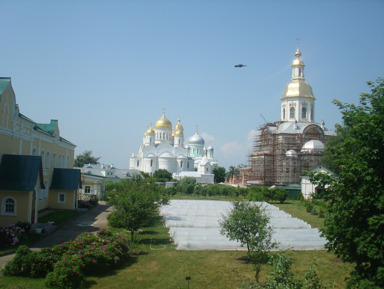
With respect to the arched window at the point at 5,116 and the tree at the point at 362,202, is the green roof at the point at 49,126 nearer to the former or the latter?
the arched window at the point at 5,116

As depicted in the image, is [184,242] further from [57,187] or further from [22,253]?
[57,187]

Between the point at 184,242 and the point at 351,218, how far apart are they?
9548 millimetres

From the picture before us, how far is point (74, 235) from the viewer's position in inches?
718

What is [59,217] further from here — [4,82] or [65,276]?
[65,276]

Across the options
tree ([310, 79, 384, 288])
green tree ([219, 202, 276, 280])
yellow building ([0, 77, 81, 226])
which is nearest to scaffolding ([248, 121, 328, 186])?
yellow building ([0, 77, 81, 226])

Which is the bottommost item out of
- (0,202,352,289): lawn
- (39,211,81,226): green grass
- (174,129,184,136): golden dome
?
(0,202,352,289): lawn

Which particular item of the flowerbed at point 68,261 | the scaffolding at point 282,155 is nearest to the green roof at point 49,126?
the flowerbed at point 68,261

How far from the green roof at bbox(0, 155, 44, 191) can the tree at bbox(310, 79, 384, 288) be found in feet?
48.5

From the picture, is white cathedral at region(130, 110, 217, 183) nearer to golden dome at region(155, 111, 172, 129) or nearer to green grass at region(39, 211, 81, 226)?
golden dome at region(155, 111, 172, 129)

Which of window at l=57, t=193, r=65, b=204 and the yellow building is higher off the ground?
the yellow building

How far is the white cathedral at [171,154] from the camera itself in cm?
7400

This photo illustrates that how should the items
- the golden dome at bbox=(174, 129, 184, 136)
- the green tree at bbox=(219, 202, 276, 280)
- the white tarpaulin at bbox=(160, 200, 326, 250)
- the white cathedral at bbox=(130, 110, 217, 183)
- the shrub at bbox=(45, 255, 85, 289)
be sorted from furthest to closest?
the golden dome at bbox=(174, 129, 184, 136) → the white cathedral at bbox=(130, 110, 217, 183) → the white tarpaulin at bbox=(160, 200, 326, 250) → the green tree at bbox=(219, 202, 276, 280) → the shrub at bbox=(45, 255, 85, 289)

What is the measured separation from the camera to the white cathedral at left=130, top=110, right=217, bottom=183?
7400cm

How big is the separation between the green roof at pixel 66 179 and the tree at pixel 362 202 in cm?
2219
